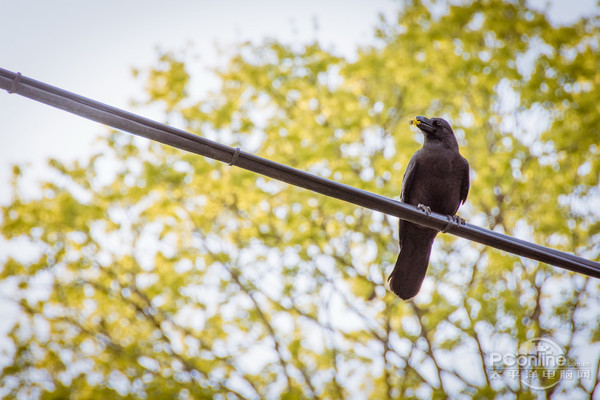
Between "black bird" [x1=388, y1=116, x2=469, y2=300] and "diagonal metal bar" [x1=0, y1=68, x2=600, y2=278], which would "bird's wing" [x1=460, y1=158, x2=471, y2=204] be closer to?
"black bird" [x1=388, y1=116, x2=469, y2=300]

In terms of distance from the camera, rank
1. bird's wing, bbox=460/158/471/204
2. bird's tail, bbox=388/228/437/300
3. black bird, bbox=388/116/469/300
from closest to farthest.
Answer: bird's tail, bbox=388/228/437/300 → black bird, bbox=388/116/469/300 → bird's wing, bbox=460/158/471/204

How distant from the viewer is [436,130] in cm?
436

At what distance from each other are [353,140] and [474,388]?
3200 millimetres

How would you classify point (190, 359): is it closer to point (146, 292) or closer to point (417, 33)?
point (146, 292)

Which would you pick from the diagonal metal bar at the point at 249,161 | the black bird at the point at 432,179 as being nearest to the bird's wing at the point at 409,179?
the black bird at the point at 432,179

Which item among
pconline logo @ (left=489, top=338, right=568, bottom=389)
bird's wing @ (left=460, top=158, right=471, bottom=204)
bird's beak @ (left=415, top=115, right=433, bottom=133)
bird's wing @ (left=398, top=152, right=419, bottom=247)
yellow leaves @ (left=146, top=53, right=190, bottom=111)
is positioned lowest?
pconline logo @ (left=489, top=338, right=568, bottom=389)

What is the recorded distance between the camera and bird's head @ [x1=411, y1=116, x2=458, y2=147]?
14.1ft

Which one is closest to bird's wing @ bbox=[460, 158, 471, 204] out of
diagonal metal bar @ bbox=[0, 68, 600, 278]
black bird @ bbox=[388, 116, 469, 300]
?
black bird @ bbox=[388, 116, 469, 300]

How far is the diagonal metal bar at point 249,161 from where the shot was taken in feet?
6.93

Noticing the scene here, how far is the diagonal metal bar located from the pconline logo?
3462mm

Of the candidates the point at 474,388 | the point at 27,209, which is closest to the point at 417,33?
the point at 474,388

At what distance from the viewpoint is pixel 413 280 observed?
3.81 meters

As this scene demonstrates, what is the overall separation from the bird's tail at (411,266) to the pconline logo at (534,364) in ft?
8.35

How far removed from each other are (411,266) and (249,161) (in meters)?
2.02
